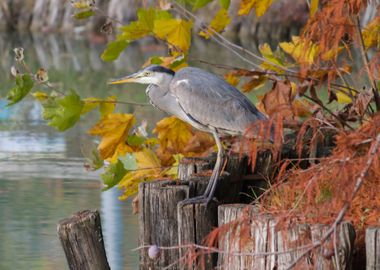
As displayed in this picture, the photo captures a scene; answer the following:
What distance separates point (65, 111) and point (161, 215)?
1.11m

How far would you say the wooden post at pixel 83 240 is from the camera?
13.5 ft

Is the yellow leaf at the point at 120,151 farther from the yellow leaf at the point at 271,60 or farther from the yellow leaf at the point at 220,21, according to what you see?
the yellow leaf at the point at 271,60

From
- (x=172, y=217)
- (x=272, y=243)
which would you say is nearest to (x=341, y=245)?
(x=272, y=243)

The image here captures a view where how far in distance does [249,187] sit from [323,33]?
132cm

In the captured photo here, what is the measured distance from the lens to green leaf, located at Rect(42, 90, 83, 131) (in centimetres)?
509

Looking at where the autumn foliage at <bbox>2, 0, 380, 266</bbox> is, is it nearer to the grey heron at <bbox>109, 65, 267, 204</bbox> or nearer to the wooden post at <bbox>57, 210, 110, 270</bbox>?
the grey heron at <bbox>109, 65, 267, 204</bbox>

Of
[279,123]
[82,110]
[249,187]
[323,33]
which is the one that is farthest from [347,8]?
[82,110]

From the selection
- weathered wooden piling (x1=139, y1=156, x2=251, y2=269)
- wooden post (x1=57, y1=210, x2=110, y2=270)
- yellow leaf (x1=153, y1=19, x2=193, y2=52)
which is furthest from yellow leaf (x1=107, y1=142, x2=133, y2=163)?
wooden post (x1=57, y1=210, x2=110, y2=270)

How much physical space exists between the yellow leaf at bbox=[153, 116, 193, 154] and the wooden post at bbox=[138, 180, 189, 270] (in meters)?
1.33

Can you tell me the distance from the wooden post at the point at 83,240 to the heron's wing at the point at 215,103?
2.00ft

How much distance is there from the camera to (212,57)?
52.8 ft

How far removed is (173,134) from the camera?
552 centimetres

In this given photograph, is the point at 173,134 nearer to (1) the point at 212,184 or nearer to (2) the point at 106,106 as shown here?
(2) the point at 106,106

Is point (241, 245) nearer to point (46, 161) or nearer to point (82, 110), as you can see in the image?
point (82, 110)
